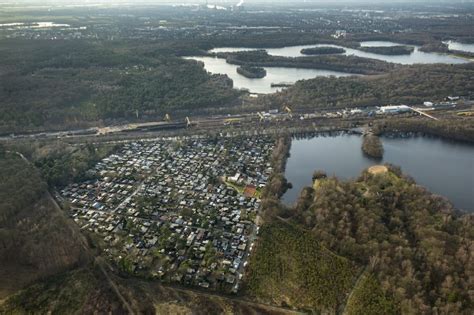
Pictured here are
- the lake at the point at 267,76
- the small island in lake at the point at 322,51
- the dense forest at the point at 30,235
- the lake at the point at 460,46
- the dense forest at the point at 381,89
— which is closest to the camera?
the dense forest at the point at 30,235

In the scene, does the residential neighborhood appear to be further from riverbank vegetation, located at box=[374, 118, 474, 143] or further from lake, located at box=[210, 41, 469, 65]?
lake, located at box=[210, 41, 469, 65]

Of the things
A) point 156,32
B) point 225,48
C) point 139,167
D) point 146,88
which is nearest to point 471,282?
point 139,167

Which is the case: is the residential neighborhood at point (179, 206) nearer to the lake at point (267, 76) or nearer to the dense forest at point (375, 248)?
the dense forest at point (375, 248)

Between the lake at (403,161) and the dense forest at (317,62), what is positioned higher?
the dense forest at (317,62)

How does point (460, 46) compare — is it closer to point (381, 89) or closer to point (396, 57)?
point (396, 57)

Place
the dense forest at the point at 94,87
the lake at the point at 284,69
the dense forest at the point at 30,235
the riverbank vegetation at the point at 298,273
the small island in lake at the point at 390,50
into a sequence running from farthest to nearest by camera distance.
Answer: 1. the small island in lake at the point at 390,50
2. the lake at the point at 284,69
3. the dense forest at the point at 94,87
4. the dense forest at the point at 30,235
5. the riverbank vegetation at the point at 298,273

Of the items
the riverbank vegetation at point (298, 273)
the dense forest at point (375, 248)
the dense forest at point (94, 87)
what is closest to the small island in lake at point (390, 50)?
the dense forest at point (94, 87)

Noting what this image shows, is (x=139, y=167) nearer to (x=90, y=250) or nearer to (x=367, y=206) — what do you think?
(x=90, y=250)

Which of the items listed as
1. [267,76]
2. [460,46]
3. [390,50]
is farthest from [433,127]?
[460,46]
